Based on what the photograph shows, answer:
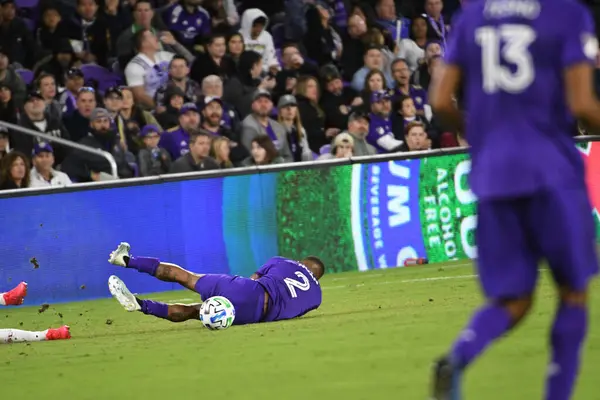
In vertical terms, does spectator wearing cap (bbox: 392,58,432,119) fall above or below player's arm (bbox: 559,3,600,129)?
above

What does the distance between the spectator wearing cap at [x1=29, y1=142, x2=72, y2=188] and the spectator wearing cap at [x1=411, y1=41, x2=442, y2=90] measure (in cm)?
675

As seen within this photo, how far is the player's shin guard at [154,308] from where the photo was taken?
1211 cm

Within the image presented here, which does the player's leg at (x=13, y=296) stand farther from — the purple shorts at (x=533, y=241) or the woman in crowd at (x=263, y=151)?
the purple shorts at (x=533, y=241)

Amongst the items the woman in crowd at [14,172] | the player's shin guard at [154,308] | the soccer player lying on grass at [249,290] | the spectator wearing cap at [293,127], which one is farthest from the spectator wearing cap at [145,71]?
the player's shin guard at [154,308]

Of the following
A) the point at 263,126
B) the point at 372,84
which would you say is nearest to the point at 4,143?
the point at 263,126

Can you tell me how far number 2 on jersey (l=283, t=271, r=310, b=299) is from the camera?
1209cm

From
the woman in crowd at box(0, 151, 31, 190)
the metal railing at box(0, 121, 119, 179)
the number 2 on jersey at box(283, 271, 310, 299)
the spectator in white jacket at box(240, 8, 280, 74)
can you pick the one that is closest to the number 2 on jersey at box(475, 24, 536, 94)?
the number 2 on jersey at box(283, 271, 310, 299)

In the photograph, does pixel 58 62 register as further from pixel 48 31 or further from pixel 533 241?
pixel 533 241

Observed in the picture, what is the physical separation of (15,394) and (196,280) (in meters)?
3.73

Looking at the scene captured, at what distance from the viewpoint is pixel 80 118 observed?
1864 centimetres

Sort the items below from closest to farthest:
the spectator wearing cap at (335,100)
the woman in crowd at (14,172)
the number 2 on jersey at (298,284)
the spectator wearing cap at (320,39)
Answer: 1. the number 2 on jersey at (298,284)
2. the woman in crowd at (14,172)
3. the spectator wearing cap at (335,100)
4. the spectator wearing cap at (320,39)

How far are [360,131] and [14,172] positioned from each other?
207 inches

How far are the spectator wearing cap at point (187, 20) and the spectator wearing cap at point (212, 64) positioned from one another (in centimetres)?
79

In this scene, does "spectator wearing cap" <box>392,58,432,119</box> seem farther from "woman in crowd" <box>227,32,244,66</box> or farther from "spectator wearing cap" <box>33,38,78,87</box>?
"spectator wearing cap" <box>33,38,78,87</box>
